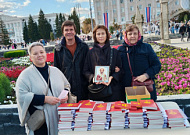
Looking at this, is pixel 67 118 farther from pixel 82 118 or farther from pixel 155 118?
pixel 155 118

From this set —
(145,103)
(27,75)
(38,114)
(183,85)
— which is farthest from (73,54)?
(183,85)

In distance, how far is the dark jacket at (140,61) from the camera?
2.93m

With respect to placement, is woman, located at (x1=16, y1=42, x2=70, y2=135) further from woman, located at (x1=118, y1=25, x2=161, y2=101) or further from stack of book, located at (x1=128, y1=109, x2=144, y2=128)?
woman, located at (x1=118, y1=25, x2=161, y2=101)

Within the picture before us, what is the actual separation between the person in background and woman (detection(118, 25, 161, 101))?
756 mm

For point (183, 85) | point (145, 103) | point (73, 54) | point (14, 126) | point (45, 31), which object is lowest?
point (14, 126)

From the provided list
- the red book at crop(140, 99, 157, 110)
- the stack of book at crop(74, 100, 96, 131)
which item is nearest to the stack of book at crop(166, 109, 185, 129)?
the red book at crop(140, 99, 157, 110)

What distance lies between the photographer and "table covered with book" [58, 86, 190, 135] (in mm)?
1945

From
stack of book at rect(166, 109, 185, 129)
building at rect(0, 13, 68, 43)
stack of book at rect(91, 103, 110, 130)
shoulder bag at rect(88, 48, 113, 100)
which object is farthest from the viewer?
building at rect(0, 13, 68, 43)

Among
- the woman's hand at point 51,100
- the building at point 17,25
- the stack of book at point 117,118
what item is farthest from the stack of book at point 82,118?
the building at point 17,25

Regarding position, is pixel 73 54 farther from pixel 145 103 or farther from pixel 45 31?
pixel 45 31

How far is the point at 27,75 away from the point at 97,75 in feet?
3.17

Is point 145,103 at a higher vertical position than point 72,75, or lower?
lower

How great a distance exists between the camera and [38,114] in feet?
7.61

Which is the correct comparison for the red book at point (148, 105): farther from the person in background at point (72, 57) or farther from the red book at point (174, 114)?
the person in background at point (72, 57)
